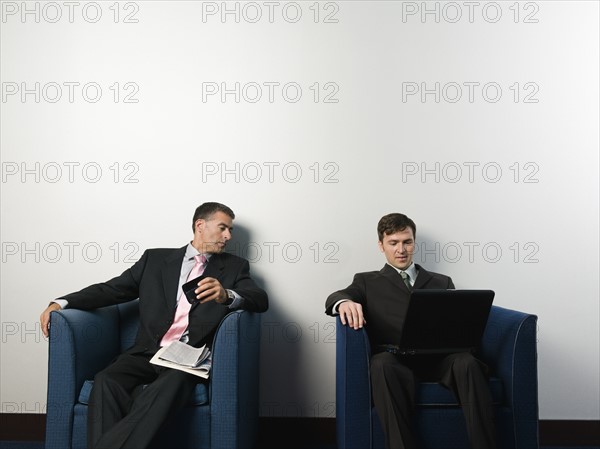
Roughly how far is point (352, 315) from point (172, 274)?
1.05 meters

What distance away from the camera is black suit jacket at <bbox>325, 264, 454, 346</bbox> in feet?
10.5

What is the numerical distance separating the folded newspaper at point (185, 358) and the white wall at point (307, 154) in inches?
32.4

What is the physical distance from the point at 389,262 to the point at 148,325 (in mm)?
1310

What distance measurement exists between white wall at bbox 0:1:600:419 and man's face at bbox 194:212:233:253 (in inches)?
11.7

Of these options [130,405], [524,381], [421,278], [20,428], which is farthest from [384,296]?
[20,428]

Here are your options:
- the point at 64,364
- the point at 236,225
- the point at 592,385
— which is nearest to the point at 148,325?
the point at 64,364

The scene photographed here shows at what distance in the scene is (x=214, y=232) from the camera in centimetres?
345

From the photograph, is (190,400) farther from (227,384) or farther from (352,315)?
(352,315)

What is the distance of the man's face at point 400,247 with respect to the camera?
11.1 feet

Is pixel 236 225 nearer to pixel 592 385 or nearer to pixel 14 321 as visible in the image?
pixel 14 321

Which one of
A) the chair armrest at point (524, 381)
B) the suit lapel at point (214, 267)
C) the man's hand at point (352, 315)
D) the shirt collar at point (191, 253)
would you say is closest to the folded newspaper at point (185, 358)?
the suit lapel at point (214, 267)

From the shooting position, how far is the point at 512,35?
3.80 meters

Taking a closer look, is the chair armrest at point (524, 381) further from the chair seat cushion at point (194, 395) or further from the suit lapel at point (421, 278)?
the chair seat cushion at point (194, 395)

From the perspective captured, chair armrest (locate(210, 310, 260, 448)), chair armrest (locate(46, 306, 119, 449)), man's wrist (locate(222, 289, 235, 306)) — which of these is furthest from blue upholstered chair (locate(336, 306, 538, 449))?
chair armrest (locate(46, 306, 119, 449))
